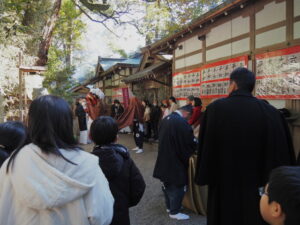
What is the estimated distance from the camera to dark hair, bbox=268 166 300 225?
1.10 metres

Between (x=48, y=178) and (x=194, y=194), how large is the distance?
3.36 metres

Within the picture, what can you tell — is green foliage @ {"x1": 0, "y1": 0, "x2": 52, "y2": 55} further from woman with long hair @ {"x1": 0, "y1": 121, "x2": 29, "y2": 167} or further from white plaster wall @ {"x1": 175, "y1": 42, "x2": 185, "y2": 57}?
woman with long hair @ {"x1": 0, "y1": 121, "x2": 29, "y2": 167}

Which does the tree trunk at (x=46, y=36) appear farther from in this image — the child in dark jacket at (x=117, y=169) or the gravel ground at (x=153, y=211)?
the child in dark jacket at (x=117, y=169)

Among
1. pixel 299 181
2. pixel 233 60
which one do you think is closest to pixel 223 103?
pixel 299 181

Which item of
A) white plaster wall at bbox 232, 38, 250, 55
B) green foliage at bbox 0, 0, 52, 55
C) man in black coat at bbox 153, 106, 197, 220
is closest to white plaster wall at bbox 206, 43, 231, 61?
white plaster wall at bbox 232, 38, 250, 55

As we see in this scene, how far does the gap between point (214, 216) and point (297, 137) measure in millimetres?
3586

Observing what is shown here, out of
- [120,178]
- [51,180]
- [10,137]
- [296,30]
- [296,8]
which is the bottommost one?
[120,178]

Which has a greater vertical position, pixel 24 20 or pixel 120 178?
pixel 24 20

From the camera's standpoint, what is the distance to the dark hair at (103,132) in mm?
2439

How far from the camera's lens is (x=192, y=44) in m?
8.85

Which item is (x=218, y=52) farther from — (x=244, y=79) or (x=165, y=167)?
(x=244, y=79)

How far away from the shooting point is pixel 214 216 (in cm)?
255

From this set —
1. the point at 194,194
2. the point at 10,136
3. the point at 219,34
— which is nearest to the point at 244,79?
the point at 10,136

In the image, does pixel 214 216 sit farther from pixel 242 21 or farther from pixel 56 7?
pixel 56 7
